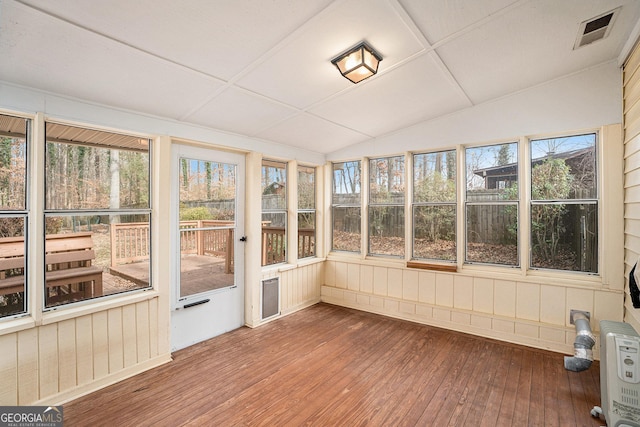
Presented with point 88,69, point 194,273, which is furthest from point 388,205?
point 88,69

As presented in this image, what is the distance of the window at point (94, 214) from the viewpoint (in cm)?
227

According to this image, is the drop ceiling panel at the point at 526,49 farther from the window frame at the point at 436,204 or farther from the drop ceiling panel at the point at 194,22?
the drop ceiling panel at the point at 194,22

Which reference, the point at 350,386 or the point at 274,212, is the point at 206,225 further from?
the point at 350,386

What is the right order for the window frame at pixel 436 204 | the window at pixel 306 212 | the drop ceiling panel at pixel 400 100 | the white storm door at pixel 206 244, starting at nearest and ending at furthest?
the drop ceiling panel at pixel 400 100, the white storm door at pixel 206 244, the window frame at pixel 436 204, the window at pixel 306 212

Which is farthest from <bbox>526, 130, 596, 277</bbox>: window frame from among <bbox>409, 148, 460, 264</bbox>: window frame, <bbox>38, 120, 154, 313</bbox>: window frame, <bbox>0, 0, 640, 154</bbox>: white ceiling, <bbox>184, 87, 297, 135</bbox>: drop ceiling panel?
<bbox>38, 120, 154, 313</bbox>: window frame

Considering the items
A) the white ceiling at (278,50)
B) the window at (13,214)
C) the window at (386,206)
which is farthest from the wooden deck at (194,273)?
the window at (386,206)

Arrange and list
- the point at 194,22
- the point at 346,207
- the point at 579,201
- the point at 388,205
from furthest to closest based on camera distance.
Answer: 1. the point at 346,207
2. the point at 388,205
3. the point at 579,201
4. the point at 194,22

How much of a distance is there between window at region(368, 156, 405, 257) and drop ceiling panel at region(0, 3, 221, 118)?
2643 mm

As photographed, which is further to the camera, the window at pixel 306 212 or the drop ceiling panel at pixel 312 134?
the window at pixel 306 212

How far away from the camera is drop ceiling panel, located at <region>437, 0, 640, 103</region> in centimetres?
194

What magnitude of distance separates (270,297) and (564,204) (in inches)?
139

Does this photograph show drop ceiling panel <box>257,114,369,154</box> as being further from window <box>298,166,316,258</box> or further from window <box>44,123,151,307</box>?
window <box>44,123,151,307</box>

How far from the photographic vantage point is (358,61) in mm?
2090

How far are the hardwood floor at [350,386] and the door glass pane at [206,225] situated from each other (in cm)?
70
